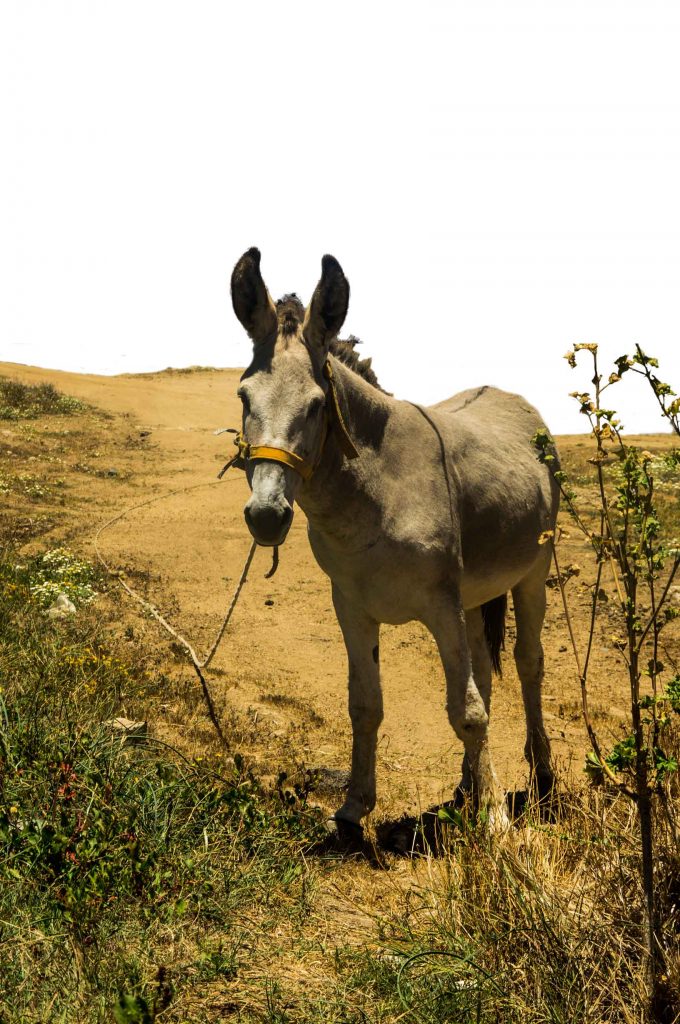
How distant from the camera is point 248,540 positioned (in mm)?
13094

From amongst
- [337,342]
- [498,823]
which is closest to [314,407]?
[337,342]

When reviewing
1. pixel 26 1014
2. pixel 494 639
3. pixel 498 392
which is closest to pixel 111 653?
pixel 494 639

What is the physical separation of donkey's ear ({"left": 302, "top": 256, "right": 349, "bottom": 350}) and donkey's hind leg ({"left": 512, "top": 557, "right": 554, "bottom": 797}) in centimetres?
291

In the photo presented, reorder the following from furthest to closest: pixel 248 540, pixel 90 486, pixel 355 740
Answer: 1. pixel 90 486
2. pixel 248 540
3. pixel 355 740

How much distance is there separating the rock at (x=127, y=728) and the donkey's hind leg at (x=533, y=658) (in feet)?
9.21

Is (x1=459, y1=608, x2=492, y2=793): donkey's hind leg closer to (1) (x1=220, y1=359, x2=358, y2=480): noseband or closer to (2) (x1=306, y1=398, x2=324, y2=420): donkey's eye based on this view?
(1) (x1=220, y1=359, x2=358, y2=480): noseband

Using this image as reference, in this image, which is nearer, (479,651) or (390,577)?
(390,577)

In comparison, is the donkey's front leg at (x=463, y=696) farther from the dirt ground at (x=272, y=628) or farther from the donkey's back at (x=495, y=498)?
the donkey's back at (x=495, y=498)

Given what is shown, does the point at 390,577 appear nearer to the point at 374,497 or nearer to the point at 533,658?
the point at 374,497

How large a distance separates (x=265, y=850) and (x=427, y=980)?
129 cm

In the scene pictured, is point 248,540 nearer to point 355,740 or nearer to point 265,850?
point 355,740

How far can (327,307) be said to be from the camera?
4.16 m

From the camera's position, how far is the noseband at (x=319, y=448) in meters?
3.77

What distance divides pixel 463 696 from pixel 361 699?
29.7 inches
